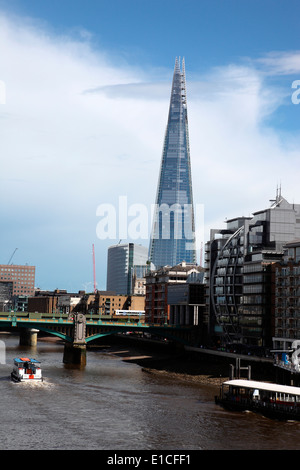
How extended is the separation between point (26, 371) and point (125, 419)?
34581 millimetres

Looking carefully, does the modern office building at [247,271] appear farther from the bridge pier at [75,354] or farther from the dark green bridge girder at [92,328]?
the bridge pier at [75,354]

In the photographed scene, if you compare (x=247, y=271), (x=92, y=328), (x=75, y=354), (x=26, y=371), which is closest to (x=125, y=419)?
(x=26, y=371)

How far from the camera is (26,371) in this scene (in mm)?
Result: 105812

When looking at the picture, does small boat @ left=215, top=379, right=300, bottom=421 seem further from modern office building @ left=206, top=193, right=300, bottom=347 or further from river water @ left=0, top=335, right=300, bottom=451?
modern office building @ left=206, top=193, right=300, bottom=347

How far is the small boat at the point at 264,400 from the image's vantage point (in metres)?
79.1

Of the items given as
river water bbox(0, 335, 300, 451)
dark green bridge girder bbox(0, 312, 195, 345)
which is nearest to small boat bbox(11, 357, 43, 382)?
river water bbox(0, 335, 300, 451)

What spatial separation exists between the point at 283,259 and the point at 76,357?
160ft

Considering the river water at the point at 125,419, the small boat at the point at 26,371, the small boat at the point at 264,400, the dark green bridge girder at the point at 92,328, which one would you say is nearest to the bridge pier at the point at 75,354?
the dark green bridge girder at the point at 92,328

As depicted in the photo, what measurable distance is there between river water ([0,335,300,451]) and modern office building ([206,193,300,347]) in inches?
1226

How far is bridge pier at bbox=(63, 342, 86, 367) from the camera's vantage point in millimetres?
142363

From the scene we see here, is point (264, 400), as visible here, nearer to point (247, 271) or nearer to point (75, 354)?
point (247, 271)

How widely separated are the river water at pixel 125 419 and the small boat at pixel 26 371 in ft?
4.92
